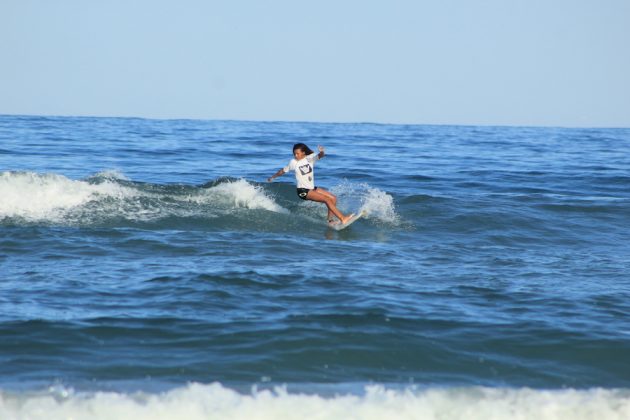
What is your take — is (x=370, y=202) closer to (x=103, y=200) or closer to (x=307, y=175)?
(x=307, y=175)

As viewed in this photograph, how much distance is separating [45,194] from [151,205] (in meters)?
2.07

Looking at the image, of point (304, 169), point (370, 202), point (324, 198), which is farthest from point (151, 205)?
point (370, 202)

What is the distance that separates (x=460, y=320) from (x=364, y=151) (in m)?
24.5

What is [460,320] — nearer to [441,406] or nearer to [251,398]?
[441,406]

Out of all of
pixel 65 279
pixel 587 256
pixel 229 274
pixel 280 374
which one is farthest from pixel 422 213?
pixel 280 374

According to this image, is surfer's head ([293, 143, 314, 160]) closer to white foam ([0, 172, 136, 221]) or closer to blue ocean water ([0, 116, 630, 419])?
blue ocean water ([0, 116, 630, 419])

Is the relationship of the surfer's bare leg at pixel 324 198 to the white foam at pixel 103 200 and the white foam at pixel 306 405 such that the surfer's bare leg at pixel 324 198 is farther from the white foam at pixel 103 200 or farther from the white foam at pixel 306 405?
the white foam at pixel 306 405

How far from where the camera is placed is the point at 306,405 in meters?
6.14

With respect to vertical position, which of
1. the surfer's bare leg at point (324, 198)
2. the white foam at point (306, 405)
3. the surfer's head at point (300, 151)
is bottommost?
the white foam at point (306, 405)

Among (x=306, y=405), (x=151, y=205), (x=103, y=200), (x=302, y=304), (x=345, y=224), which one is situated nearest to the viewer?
(x=306, y=405)

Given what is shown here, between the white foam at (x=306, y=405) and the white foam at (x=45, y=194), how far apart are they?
318 inches

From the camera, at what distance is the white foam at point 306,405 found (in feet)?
19.6

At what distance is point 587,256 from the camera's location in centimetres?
1246

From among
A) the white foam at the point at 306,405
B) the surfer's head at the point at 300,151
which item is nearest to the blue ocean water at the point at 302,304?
the white foam at the point at 306,405
